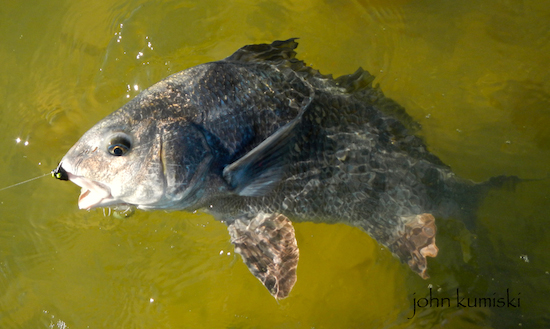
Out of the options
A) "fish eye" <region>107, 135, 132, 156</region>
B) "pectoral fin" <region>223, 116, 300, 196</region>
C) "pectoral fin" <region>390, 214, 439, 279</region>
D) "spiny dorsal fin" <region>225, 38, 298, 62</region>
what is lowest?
"pectoral fin" <region>390, 214, 439, 279</region>

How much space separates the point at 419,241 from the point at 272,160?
5.05ft

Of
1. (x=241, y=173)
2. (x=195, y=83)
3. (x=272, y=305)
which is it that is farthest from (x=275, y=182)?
(x=272, y=305)

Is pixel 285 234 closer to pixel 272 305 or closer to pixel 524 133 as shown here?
pixel 272 305

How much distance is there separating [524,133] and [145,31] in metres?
4.28

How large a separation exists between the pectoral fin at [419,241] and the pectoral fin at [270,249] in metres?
1.00

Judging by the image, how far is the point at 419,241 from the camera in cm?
303

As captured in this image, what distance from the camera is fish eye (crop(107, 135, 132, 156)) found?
228cm

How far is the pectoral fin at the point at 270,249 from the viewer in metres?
2.85

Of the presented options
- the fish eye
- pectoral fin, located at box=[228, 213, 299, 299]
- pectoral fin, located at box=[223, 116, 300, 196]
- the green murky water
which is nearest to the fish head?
the fish eye

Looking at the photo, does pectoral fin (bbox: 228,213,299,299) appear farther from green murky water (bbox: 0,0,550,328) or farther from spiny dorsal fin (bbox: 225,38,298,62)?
spiny dorsal fin (bbox: 225,38,298,62)

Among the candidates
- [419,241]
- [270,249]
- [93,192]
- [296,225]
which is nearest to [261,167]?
[270,249]

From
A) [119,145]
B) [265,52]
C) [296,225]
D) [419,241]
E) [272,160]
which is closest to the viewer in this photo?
[119,145]

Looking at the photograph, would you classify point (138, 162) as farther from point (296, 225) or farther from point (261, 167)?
point (296, 225)

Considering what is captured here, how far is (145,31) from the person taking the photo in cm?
417
